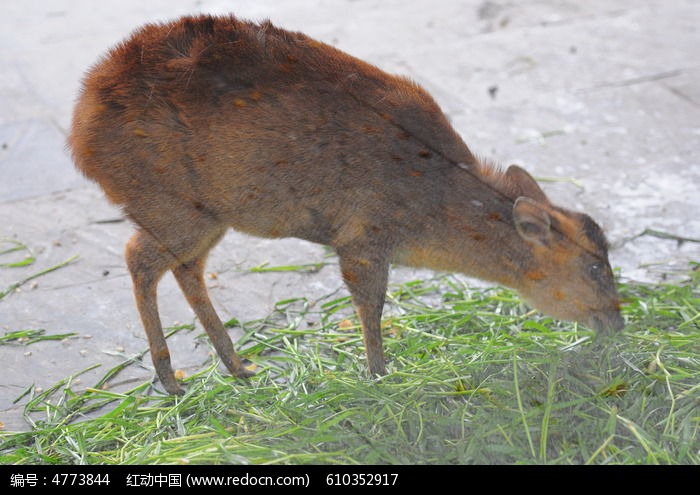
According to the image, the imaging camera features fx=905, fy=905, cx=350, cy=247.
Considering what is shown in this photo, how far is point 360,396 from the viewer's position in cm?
354

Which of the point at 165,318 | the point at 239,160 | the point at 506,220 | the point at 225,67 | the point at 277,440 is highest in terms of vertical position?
the point at 225,67

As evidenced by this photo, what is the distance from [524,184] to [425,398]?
3.24 ft

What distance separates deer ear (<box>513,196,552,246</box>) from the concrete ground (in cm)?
128

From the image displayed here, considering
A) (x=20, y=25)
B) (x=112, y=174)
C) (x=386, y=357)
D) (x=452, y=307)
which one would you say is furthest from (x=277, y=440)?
(x=20, y=25)

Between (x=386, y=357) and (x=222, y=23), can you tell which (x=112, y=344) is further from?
(x=222, y=23)

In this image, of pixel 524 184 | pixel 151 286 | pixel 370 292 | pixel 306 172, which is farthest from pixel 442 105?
pixel 151 286

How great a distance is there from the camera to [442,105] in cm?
647

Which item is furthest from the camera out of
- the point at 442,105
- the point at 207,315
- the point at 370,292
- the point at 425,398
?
the point at 442,105

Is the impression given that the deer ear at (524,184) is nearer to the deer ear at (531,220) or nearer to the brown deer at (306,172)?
the brown deer at (306,172)

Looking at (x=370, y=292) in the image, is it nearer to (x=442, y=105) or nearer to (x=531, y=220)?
(x=531, y=220)

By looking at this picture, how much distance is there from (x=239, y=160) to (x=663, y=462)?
1842 millimetres

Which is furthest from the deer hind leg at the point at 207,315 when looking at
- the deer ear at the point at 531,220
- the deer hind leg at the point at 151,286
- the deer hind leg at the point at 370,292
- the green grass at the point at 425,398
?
the deer ear at the point at 531,220

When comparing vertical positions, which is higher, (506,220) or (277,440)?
(506,220)

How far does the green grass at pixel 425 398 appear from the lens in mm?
3006
